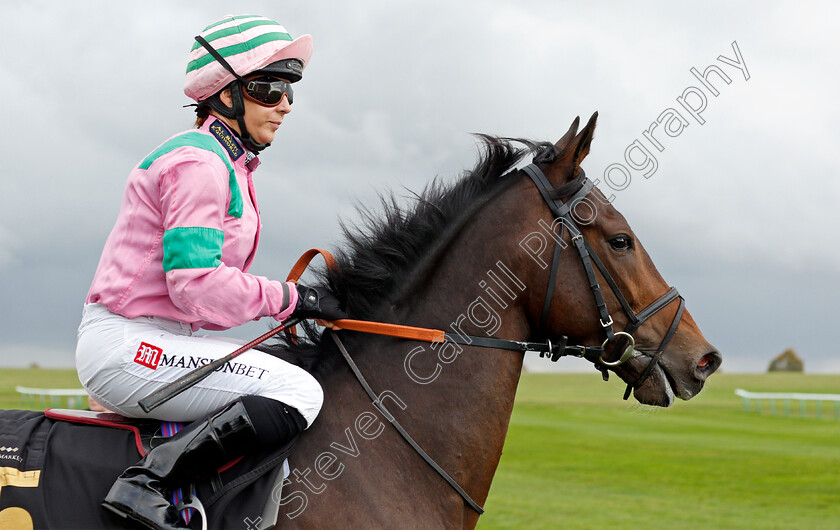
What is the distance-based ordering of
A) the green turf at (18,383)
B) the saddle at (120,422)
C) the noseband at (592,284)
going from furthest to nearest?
1. the green turf at (18,383)
2. the noseband at (592,284)
3. the saddle at (120,422)

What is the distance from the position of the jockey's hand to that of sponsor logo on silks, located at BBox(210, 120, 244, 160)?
0.61 meters

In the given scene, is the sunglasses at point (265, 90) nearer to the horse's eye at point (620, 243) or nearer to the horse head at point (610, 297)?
the horse head at point (610, 297)

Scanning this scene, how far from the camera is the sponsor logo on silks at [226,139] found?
3053 mm

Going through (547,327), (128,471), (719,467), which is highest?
(547,327)

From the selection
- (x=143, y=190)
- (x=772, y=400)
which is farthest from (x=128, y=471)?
(x=772, y=400)

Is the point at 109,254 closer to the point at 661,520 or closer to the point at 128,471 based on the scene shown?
the point at 128,471

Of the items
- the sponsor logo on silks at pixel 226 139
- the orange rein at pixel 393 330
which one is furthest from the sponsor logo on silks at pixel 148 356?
the sponsor logo on silks at pixel 226 139

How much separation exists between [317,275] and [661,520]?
868cm

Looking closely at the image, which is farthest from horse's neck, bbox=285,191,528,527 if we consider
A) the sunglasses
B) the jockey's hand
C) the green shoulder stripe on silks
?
the sunglasses

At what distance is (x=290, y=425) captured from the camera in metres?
2.79

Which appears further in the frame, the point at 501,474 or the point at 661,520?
the point at 501,474

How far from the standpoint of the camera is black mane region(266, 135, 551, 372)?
320cm

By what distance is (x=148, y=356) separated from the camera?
2752 mm

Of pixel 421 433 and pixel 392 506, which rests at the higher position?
pixel 421 433
